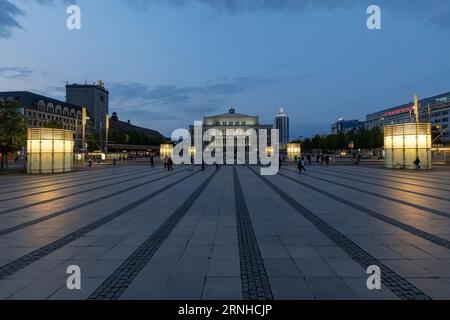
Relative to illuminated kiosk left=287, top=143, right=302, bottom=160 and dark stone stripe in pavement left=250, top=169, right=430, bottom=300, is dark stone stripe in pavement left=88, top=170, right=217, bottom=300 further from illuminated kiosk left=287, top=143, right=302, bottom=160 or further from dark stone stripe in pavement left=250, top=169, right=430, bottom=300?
illuminated kiosk left=287, top=143, right=302, bottom=160

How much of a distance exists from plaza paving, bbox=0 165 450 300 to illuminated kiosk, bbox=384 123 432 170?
1053 inches

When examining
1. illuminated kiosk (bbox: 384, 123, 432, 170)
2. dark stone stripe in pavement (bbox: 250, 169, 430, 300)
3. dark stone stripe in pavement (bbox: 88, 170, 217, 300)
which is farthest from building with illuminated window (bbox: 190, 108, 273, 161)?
dark stone stripe in pavement (bbox: 88, 170, 217, 300)

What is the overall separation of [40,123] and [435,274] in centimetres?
11545

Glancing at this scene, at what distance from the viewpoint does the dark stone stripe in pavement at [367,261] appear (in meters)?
5.03

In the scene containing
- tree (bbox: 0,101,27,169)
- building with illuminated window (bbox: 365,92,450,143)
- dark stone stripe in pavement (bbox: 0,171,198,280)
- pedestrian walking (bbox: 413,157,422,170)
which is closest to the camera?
dark stone stripe in pavement (bbox: 0,171,198,280)

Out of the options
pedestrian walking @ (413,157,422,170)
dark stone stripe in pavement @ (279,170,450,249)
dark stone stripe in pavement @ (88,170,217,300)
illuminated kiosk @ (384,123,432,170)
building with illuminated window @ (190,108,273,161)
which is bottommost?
dark stone stripe in pavement @ (88,170,217,300)

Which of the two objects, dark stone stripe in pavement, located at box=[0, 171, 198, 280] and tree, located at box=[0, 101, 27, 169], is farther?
tree, located at box=[0, 101, 27, 169]

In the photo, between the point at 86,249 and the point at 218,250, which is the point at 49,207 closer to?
the point at 86,249

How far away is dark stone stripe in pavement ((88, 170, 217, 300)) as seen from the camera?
5094 millimetres

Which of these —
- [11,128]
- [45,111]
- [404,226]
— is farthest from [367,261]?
[45,111]

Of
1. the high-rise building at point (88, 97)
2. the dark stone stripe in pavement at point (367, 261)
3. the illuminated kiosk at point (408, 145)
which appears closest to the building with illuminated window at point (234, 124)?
the high-rise building at point (88, 97)

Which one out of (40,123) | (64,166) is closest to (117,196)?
(64,166)

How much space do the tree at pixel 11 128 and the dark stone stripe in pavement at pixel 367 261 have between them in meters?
36.0
